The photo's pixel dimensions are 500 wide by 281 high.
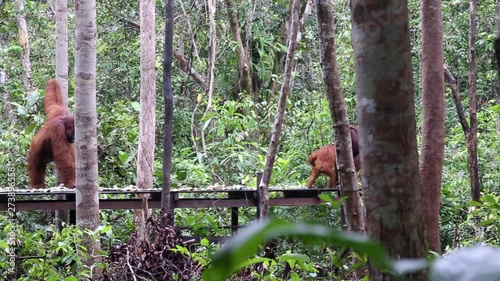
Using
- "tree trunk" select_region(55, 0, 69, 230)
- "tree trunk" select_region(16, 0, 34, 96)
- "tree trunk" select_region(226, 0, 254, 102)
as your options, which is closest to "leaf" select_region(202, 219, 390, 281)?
"tree trunk" select_region(55, 0, 69, 230)

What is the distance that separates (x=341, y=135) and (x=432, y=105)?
77 cm

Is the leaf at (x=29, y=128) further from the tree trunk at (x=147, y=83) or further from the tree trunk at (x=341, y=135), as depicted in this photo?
the tree trunk at (x=341, y=135)

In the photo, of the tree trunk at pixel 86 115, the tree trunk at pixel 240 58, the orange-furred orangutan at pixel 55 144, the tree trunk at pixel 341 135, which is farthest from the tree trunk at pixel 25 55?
the tree trunk at pixel 341 135

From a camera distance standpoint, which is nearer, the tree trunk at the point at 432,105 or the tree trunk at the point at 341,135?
the tree trunk at the point at 341,135

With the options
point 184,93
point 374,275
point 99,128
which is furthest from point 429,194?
point 184,93

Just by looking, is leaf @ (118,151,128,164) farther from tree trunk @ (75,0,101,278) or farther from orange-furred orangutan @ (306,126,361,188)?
tree trunk @ (75,0,101,278)

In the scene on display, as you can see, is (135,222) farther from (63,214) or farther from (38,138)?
(38,138)

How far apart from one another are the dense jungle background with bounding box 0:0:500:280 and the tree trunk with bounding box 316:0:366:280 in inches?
65.8

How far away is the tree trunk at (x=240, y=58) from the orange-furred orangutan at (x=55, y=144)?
5349mm

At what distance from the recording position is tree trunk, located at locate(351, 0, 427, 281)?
1235 millimetres

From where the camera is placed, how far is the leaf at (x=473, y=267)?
332 millimetres

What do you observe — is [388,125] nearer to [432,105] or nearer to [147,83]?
[432,105]

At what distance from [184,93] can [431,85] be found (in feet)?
26.8

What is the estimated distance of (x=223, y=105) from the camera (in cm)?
1052
